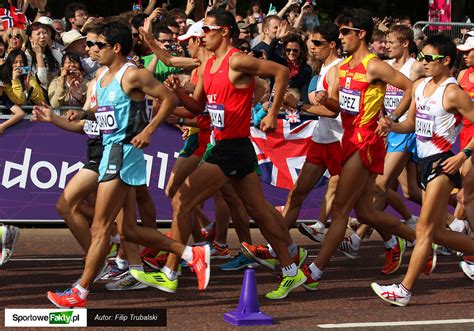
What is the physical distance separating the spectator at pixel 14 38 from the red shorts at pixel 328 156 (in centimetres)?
505

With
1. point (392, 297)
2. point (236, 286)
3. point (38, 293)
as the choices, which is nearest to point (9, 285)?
point (38, 293)

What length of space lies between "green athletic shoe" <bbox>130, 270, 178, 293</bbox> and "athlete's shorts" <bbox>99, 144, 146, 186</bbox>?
0.90 m

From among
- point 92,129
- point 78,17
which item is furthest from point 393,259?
point 78,17

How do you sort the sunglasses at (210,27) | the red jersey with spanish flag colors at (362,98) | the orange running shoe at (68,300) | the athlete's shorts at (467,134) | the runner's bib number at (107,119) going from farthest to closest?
1. the athlete's shorts at (467,134)
2. the red jersey with spanish flag colors at (362,98)
3. the sunglasses at (210,27)
4. the runner's bib number at (107,119)
5. the orange running shoe at (68,300)

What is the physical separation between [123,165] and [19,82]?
515 centimetres

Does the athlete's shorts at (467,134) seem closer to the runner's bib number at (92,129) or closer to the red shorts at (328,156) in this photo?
the red shorts at (328,156)

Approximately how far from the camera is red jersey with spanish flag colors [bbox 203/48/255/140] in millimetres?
9773

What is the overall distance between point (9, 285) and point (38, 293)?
0.51 meters

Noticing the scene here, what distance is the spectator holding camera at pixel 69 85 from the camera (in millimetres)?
14055

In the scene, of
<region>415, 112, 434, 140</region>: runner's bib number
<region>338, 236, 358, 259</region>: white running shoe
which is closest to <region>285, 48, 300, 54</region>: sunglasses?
<region>338, 236, 358, 259</region>: white running shoe

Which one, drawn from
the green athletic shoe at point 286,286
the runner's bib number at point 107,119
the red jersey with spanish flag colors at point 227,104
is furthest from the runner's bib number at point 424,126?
the runner's bib number at point 107,119

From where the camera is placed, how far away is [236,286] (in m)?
10.5

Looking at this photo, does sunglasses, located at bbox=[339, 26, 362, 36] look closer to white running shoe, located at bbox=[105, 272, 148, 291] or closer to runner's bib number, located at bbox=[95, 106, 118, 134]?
runner's bib number, located at bbox=[95, 106, 118, 134]

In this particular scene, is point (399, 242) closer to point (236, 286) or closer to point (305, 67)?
point (236, 286)
